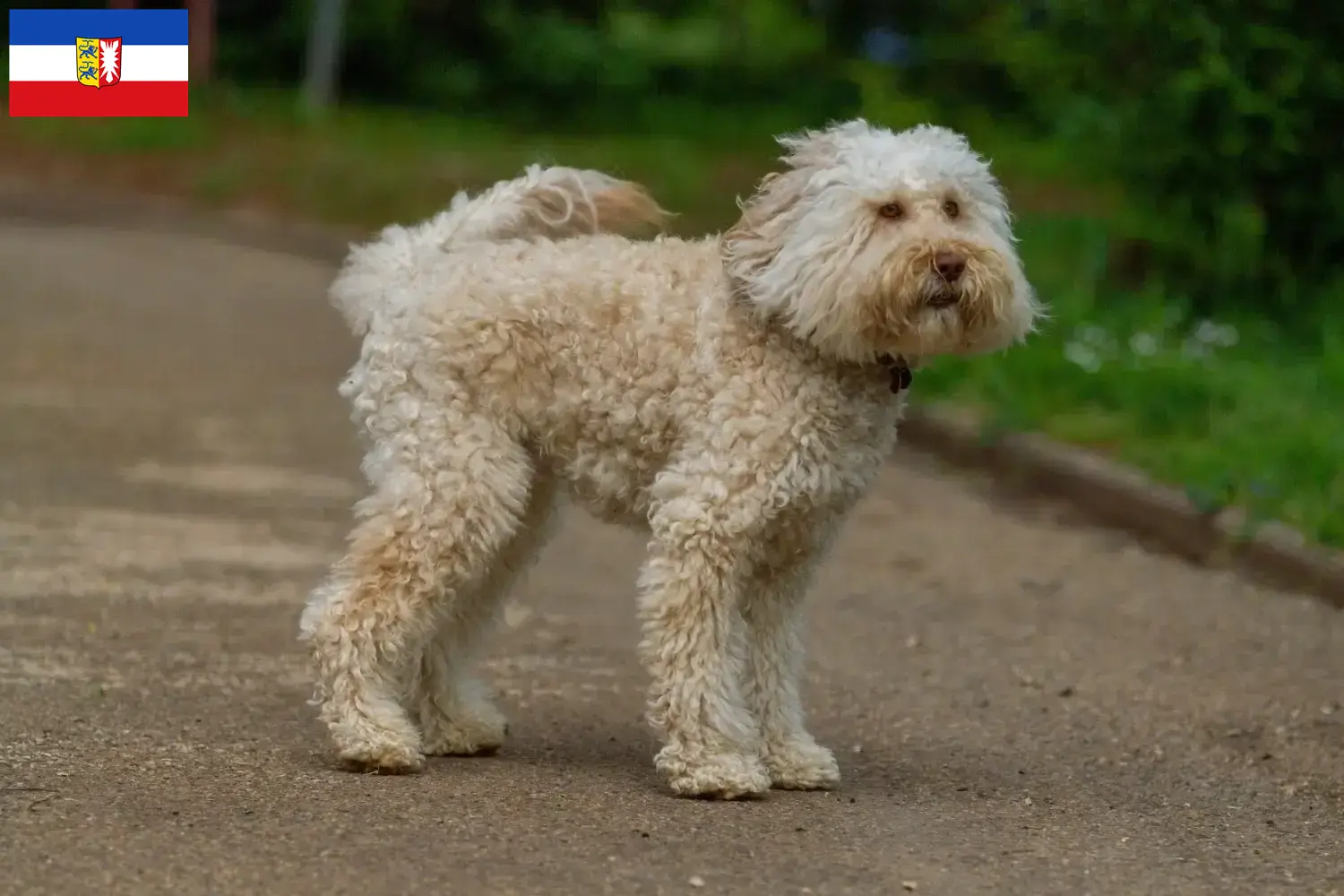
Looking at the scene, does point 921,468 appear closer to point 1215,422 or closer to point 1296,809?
point 1215,422

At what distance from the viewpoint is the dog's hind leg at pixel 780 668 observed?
5.78 metres

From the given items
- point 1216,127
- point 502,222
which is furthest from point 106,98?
point 1216,127

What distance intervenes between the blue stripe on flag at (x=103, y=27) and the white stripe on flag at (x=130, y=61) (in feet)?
0.11

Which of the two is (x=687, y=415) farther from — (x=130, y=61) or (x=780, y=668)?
(x=130, y=61)

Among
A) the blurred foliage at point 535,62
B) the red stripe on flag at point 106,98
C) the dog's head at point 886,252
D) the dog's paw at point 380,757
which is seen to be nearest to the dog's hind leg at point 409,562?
the dog's paw at point 380,757

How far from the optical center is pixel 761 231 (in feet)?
18.5

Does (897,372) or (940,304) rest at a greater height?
(940,304)

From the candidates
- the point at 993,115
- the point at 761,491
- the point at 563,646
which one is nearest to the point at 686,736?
the point at 761,491

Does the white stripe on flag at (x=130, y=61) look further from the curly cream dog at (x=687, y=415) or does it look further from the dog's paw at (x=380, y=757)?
the dog's paw at (x=380, y=757)

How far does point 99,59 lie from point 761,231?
4.52 m

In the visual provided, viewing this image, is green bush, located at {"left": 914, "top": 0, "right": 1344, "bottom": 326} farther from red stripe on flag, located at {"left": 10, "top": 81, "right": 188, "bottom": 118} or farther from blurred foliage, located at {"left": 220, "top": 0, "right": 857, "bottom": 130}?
blurred foliage, located at {"left": 220, "top": 0, "right": 857, "bottom": 130}

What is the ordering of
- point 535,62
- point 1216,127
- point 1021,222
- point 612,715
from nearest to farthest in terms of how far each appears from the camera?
point 612,715 < point 1216,127 < point 1021,222 < point 535,62

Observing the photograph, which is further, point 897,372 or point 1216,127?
point 1216,127

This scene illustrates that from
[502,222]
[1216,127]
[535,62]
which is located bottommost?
[535,62]
